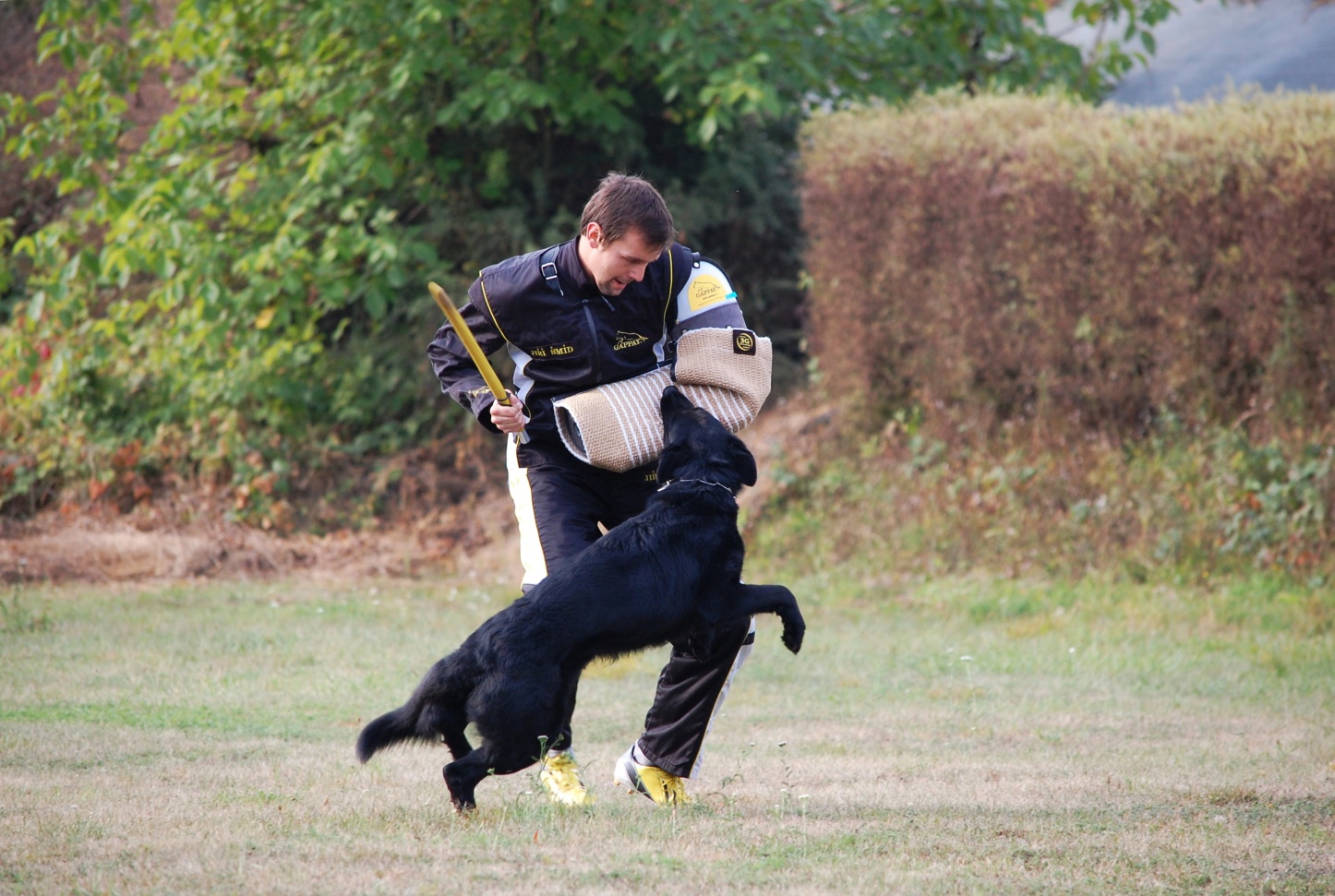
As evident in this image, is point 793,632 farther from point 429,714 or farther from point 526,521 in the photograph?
point 429,714

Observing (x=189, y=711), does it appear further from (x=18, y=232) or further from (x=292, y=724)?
(x=18, y=232)

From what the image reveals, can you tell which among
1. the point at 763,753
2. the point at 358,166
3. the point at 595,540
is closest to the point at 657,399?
the point at 595,540

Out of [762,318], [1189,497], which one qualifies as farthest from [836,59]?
[1189,497]

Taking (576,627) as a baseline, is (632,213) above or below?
above

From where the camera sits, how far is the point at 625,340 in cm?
408

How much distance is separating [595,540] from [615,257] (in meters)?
0.87

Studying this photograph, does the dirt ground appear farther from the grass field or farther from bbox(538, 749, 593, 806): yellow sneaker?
bbox(538, 749, 593, 806): yellow sneaker

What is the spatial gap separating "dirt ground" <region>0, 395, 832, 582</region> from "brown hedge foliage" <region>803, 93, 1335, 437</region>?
29.3 inches

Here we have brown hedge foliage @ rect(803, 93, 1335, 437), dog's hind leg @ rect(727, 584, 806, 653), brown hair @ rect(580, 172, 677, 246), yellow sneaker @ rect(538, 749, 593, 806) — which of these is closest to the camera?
brown hair @ rect(580, 172, 677, 246)

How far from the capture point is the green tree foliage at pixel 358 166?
9367 millimetres

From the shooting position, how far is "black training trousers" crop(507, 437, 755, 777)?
156 inches

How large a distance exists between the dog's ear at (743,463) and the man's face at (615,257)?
0.59 metres

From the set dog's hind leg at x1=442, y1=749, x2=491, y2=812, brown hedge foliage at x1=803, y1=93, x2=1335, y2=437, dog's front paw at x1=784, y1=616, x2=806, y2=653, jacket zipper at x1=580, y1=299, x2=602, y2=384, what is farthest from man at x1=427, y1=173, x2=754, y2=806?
brown hedge foliage at x1=803, y1=93, x2=1335, y2=437

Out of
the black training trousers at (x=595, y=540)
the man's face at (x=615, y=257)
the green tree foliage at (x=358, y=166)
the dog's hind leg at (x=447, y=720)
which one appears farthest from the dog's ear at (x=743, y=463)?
the green tree foliage at (x=358, y=166)
